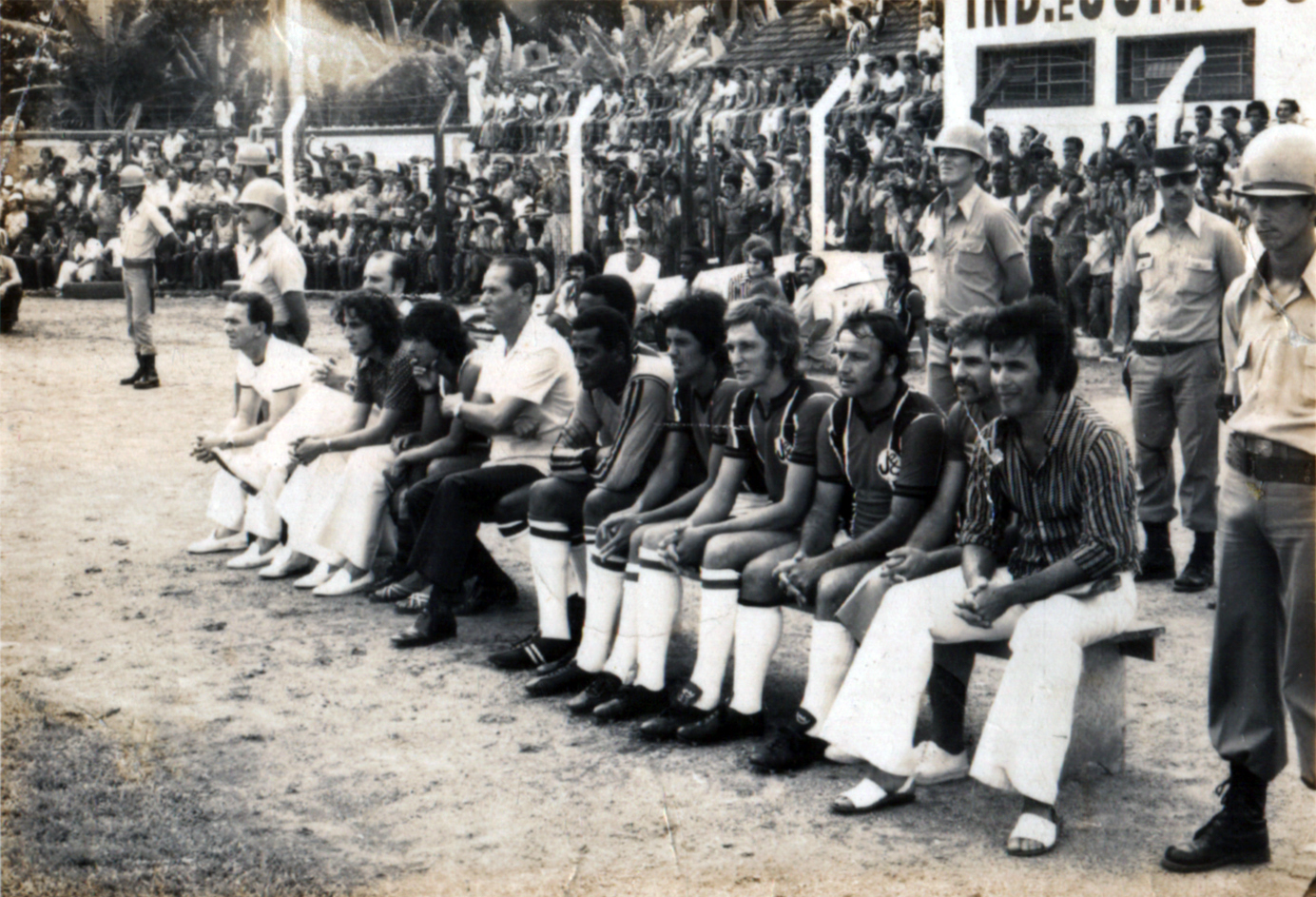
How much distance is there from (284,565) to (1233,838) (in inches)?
178

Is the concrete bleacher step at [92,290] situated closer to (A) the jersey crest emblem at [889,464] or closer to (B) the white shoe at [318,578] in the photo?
(B) the white shoe at [318,578]

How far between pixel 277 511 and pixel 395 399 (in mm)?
889

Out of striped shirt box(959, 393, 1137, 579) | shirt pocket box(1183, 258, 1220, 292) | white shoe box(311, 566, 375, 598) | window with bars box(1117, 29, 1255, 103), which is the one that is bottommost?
white shoe box(311, 566, 375, 598)

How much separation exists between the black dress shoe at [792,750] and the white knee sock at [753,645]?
189 millimetres

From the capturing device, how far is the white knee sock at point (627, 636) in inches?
197

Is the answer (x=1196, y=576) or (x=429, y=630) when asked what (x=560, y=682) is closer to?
(x=429, y=630)

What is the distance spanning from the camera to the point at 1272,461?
11.7 ft

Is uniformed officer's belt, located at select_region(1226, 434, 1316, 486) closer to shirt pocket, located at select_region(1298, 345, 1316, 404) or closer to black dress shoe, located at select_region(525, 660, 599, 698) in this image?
shirt pocket, located at select_region(1298, 345, 1316, 404)

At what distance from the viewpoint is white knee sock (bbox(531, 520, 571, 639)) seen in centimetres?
548

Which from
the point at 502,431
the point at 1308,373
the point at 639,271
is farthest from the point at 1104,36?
the point at 1308,373

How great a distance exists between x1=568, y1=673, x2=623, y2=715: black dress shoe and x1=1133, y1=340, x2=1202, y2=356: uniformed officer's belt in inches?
110

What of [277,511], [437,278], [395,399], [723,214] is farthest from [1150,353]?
[437,278]

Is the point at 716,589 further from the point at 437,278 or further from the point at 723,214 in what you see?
the point at 437,278

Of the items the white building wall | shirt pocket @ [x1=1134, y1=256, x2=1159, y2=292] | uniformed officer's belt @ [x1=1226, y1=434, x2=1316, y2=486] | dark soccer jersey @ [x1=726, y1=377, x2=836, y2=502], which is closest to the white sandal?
uniformed officer's belt @ [x1=1226, y1=434, x2=1316, y2=486]
